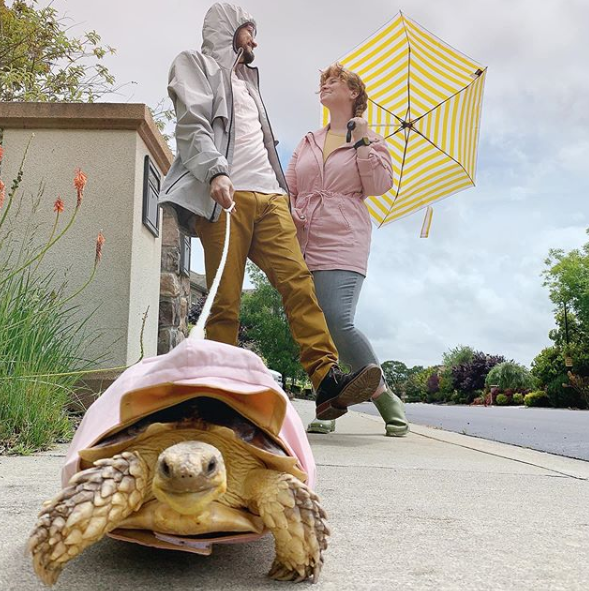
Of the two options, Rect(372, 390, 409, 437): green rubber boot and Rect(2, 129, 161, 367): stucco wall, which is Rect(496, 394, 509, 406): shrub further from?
Rect(2, 129, 161, 367): stucco wall

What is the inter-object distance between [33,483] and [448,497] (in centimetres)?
134

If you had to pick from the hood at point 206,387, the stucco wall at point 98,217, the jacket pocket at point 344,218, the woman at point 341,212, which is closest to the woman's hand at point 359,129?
the woman at point 341,212

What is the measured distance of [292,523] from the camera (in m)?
1.10

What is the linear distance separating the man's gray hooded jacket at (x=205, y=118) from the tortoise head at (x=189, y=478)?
2.13 meters

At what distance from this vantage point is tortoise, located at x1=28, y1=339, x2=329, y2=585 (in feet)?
3.34

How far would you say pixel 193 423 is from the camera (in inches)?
45.2

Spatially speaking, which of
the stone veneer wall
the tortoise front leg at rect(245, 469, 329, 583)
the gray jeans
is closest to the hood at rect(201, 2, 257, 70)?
the gray jeans

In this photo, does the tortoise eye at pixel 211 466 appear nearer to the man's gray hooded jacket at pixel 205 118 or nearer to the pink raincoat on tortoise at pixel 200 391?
the pink raincoat on tortoise at pixel 200 391

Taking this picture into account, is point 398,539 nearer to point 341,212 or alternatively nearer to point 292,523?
point 292,523

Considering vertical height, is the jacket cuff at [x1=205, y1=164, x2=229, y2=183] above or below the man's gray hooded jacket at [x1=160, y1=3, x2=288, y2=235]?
below

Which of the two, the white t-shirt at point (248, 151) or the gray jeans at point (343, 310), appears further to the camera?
the gray jeans at point (343, 310)

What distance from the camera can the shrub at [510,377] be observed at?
35.8 meters

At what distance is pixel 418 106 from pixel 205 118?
298 centimetres

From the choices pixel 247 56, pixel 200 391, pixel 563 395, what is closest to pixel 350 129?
pixel 247 56
